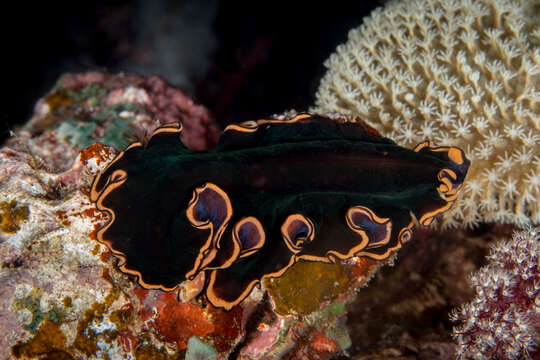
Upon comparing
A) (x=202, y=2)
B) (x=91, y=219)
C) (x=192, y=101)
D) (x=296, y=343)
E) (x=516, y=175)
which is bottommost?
(x=296, y=343)

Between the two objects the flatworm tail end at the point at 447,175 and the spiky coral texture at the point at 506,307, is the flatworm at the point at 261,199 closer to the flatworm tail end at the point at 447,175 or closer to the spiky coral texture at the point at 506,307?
the flatworm tail end at the point at 447,175

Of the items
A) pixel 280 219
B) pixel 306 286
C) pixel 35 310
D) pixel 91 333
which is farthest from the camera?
→ pixel 306 286

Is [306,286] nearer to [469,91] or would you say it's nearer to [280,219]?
[280,219]

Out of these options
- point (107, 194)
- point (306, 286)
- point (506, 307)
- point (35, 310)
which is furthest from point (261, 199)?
point (506, 307)

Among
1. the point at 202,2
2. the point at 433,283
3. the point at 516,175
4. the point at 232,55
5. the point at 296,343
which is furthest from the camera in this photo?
the point at 202,2

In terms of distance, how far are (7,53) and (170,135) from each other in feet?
32.3

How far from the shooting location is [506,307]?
3018 millimetres

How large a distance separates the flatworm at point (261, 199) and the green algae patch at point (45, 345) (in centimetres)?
67

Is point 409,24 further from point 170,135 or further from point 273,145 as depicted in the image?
point 170,135

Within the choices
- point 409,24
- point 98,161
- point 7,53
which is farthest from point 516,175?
point 7,53

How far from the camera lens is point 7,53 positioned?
9.25m

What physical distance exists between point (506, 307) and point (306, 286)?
190cm

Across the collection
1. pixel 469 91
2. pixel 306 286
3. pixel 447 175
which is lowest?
pixel 306 286

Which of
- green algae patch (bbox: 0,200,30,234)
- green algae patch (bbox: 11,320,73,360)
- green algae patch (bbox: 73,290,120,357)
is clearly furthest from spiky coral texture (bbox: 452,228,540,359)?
green algae patch (bbox: 0,200,30,234)
